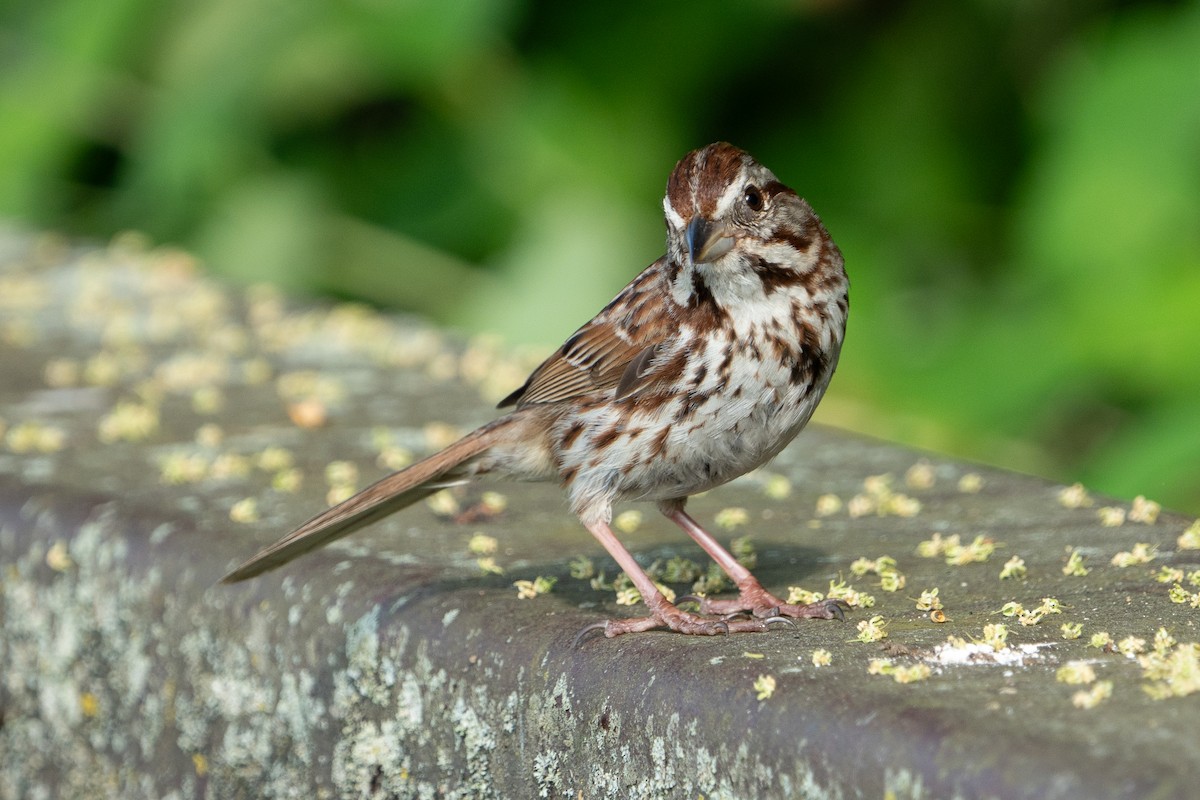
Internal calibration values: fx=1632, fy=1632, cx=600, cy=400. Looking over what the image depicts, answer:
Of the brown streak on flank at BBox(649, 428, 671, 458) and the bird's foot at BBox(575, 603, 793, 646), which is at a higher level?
the brown streak on flank at BBox(649, 428, 671, 458)

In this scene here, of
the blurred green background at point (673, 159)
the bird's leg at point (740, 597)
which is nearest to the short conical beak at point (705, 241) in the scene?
the bird's leg at point (740, 597)

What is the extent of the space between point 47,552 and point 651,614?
131cm

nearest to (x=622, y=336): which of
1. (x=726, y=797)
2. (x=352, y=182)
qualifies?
(x=726, y=797)

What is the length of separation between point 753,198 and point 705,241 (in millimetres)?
189

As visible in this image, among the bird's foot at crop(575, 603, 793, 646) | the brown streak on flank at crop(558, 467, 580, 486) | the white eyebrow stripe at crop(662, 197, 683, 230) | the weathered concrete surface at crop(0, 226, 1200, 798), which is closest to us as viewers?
the weathered concrete surface at crop(0, 226, 1200, 798)

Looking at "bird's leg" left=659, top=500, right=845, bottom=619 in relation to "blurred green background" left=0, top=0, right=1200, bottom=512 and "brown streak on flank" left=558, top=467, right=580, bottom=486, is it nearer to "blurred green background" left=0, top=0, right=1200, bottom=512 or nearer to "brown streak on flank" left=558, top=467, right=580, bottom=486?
"brown streak on flank" left=558, top=467, right=580, bottom=486

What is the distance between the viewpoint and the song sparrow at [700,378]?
2.87 metres

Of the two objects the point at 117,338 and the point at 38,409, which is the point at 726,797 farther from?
the point at 117,338

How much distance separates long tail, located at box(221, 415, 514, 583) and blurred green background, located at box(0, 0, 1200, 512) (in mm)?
2414

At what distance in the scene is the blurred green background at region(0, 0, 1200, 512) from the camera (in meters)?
5.17

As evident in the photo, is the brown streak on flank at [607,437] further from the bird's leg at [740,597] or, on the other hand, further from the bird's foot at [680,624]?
the bird's foot at [680,624]

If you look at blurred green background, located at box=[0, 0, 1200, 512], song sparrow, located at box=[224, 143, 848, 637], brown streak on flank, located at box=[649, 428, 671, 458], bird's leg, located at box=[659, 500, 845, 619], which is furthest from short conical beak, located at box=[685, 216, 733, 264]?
blurred green background, located at box=[0, 0, 1200, 512]

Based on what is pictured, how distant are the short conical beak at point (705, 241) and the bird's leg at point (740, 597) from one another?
1.77 ft

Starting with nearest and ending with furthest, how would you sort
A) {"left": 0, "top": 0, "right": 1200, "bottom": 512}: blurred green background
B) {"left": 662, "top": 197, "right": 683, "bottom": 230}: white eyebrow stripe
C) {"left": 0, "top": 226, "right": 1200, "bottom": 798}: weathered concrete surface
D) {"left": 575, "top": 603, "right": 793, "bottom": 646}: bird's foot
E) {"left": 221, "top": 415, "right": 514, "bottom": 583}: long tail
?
{"left": 0, "top": 226, "right": 1200, "bottom": 798}: weathered concrete surface < {"left": 575, "top": 603, "right": 793, "bottom": 646}: bird's foot < {"left": 221, "top": 415, "right": 514, "bottom": 583}: long tail < {"left": 662, "top": 197, "right": 683, "bottom": 230}: white eyebrow stripe < {"left": 0, "top": 0, "right": 1200, "bottom": 512}: blurred green background
